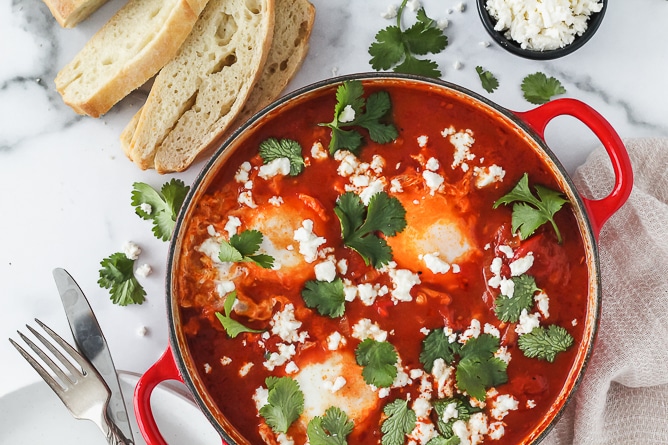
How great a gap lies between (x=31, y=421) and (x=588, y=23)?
2.65 m

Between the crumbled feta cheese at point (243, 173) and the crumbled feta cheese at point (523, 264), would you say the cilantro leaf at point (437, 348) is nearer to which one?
the crumbled feta cheese at point (523, 264)

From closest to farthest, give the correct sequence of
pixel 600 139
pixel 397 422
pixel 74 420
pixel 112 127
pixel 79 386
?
pixel 600 139
pixel 397 422
pixel 79 386
pixel 74 420
pixel 112 127

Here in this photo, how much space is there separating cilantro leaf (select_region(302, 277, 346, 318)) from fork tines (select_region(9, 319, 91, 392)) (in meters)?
0.92

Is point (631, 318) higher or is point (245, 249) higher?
point (245, 249)

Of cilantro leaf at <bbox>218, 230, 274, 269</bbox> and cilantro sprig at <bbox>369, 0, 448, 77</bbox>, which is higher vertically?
cilantro sprig at <bbox>369, 0, 448, 77</bbox>

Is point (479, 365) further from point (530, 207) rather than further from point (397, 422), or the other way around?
point (530, 207)

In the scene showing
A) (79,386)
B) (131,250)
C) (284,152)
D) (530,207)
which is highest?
(284,152)

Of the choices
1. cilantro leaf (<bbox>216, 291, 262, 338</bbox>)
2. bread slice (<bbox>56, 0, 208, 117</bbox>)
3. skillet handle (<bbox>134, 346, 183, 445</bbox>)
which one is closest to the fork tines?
skillet handle (<bbox>134, 346, 183, 445</bbox>)

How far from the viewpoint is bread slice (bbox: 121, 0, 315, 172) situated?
2.96 meters

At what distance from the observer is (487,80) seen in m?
2.94

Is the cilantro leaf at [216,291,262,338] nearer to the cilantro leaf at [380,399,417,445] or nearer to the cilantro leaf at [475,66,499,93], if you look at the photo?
the cilantro leaf at [380,399,417,445]

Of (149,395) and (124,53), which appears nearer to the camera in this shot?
(149,395)

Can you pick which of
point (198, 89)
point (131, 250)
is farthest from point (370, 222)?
point (131, 250)

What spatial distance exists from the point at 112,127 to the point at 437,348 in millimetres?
1584
